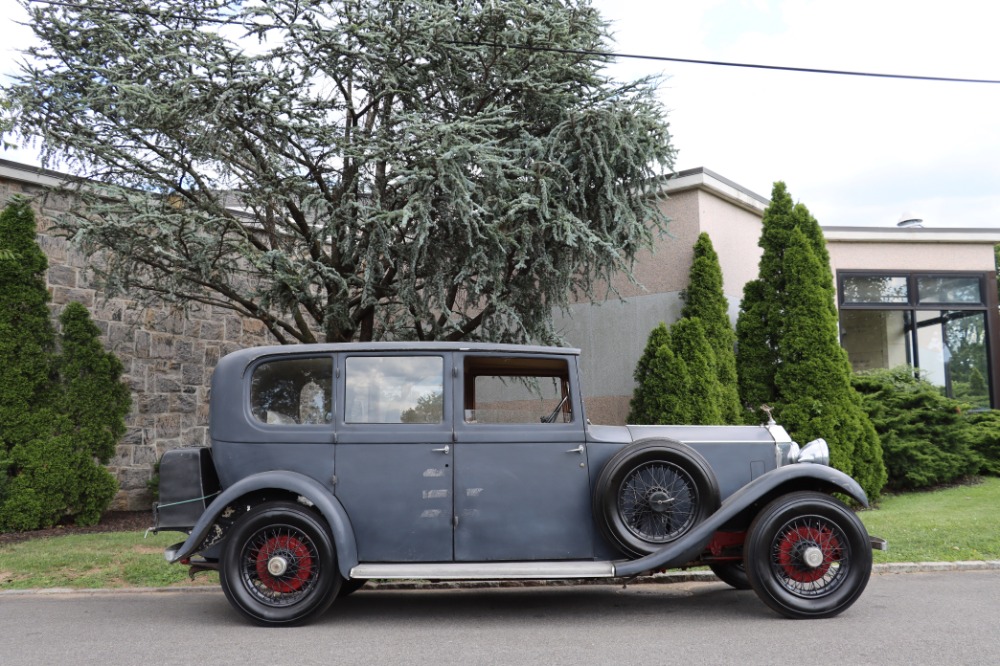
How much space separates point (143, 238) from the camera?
8242mm

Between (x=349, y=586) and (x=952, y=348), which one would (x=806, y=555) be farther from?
(x=952, y=348)

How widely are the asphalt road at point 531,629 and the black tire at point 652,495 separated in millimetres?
581

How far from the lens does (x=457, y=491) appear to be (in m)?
5.58

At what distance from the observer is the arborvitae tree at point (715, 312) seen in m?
11.1

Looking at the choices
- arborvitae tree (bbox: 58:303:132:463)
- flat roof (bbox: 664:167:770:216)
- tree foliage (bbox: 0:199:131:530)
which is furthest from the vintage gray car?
flat roof (bbox: 664:167:770:216)

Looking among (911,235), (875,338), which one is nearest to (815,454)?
(911,235)

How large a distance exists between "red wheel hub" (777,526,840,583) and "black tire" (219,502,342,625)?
9.93 ft

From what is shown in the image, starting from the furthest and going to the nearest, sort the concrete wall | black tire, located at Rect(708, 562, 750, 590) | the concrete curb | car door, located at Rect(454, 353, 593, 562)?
the concrete wall < the concrete curb < black tire, located at Rect(708, 562, 750, 590) < car door, located at Rect(454, 353, 593, 562)

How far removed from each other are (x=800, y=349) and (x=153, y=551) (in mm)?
8423

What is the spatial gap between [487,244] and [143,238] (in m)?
3.54

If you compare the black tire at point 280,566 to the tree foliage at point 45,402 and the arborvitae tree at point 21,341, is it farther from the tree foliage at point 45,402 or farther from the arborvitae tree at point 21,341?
the arborvitae tree at point 21,341

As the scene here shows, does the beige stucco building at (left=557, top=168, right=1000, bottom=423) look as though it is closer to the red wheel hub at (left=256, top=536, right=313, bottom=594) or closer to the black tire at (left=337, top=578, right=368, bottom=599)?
the black tire at (left=337, top=578, right=368, bottom=599)

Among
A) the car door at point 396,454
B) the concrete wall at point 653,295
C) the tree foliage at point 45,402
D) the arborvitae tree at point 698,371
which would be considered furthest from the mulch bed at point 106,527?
the arborvitae tree at point 698,371

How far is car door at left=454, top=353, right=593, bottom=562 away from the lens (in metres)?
5.55
